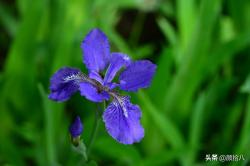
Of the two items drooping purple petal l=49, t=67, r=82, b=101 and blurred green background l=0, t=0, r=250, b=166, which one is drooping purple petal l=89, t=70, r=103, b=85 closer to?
drooping purple petal l=49, t=67, r=82, b=101

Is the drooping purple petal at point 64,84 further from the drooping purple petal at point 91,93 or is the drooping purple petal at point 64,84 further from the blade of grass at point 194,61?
the blade of grass at point 194,61

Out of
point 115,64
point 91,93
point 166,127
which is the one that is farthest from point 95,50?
point 166,127

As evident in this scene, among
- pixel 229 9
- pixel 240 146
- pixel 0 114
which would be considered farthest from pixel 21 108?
pixel 229 9

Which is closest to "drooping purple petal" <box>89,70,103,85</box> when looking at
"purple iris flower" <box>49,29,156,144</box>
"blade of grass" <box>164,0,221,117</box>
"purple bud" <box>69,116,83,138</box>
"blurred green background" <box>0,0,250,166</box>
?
"purple iris flower" <box>49,29,156,144</box>

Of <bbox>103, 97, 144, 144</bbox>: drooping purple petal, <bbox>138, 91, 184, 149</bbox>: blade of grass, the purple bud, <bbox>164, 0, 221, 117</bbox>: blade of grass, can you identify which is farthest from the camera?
<bbox>164, 0, 221, 117</bbox>: blade of grass

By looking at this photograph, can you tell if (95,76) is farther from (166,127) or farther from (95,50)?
(166,127)

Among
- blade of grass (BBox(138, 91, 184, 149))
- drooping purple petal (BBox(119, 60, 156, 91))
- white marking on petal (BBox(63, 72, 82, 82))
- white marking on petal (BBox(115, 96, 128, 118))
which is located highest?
white marking on petal (BBox(63, 72, 82, 82))

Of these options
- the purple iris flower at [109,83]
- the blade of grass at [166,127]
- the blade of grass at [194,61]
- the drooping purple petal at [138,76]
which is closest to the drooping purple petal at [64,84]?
the purple iris flower at [109,83]
